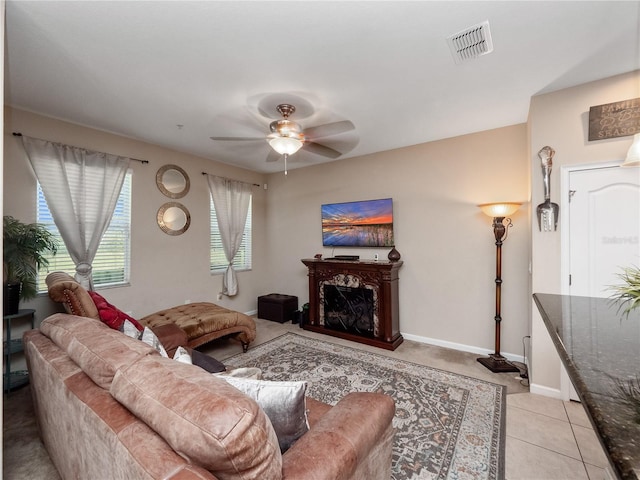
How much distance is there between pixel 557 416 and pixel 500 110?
9.14 ft

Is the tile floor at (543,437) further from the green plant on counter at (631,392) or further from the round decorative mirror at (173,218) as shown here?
the round decorative mirror at (173,218)

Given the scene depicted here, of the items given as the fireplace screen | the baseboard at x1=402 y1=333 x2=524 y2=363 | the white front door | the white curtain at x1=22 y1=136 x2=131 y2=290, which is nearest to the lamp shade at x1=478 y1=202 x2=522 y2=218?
the white front door

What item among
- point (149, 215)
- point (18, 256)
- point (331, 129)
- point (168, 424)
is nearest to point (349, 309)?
point (331, 129)

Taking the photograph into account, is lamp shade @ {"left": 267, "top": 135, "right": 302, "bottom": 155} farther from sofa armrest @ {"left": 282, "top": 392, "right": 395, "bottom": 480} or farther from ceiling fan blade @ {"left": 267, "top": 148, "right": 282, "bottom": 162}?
sofa armrest @ {"left": 282, "top": 392, "right": 395, "bottom": 480}

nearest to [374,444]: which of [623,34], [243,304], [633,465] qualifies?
[633,465]

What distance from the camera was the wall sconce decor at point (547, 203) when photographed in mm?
2479

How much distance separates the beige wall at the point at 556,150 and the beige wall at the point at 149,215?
13.6 ft

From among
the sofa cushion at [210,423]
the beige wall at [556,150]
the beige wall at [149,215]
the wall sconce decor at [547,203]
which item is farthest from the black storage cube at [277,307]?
the sofa cushion at [210,423]

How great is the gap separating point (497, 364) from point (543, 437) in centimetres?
107

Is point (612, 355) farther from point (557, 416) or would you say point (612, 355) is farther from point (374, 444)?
point (557, 416)

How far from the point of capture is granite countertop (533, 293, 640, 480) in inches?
22.2

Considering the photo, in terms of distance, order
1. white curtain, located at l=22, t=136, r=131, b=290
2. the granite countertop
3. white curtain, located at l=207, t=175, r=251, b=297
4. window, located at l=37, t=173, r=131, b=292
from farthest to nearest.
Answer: white curtain, located at l=207, t=175, r=251, b=297
window, located at l=37, t=173, r=131, b=292
white curtain, located at l=22, t=136, r=131, b=290
the granite countertop

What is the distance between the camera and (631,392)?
0.75 meters

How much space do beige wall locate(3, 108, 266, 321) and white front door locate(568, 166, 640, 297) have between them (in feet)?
14.6
